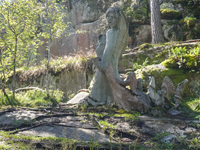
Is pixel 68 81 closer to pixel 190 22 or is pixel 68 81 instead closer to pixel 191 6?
pixel 190 22

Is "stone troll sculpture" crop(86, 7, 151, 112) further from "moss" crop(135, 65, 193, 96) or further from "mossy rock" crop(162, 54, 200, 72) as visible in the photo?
"mossy rock" crop(162, 54, 200, 72)

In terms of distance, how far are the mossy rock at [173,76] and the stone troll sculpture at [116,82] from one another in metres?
1.47

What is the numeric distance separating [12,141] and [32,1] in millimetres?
6222

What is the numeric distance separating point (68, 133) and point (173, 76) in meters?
4.81

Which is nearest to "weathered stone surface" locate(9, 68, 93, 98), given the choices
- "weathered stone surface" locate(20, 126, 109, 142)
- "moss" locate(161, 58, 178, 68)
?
"moss" locate(161, 58, 178, 68)

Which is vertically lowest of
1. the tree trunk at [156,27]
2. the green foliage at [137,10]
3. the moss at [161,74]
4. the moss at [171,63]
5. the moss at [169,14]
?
the moss at [161,74]

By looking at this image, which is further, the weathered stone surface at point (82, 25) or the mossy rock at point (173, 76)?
the weathered stone surface at point (82, 25)

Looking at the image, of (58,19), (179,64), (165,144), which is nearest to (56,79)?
(58,19)

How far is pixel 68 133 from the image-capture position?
10.6 ft

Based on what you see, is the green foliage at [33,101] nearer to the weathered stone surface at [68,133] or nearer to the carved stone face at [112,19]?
the weathered stone surface at [68,133]

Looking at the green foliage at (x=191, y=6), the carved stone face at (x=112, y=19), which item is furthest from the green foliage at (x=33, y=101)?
the green foliage at (x=191, y=6)

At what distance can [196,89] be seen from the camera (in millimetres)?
6391

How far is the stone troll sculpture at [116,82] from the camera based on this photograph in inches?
183

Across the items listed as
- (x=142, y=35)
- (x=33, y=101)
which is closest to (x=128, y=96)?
(x=33, y=101)
